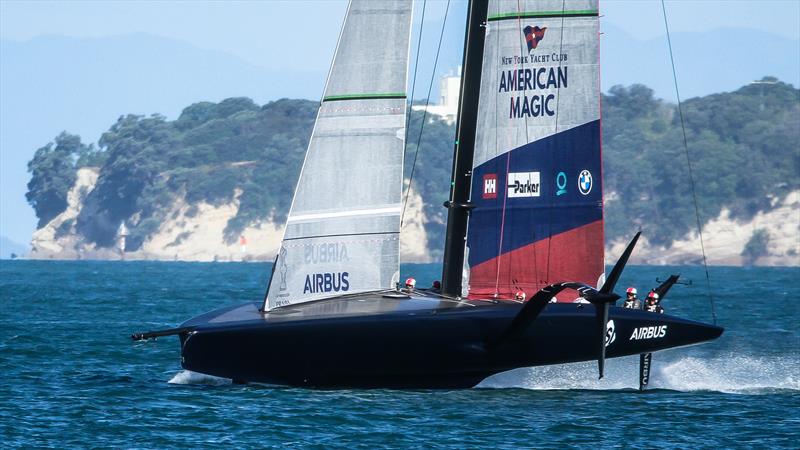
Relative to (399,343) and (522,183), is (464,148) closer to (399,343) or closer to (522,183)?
(522,183)

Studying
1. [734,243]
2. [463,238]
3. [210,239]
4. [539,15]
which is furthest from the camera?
[210,239]

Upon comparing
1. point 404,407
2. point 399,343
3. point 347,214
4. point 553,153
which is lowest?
point 404,407

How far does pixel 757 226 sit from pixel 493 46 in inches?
4520

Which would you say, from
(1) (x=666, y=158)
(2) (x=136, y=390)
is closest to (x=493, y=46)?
(2) (x=136, y=390)

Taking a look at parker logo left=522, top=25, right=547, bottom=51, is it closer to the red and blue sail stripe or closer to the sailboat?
the sailboat

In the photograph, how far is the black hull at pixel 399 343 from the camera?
1966cm

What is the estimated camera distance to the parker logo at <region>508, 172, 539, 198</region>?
70.7 ft

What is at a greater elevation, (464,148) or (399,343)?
(464,148)

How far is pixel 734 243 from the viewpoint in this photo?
133m

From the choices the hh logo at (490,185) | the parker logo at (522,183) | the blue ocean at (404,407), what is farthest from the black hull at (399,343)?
the parker logo at (522,183)

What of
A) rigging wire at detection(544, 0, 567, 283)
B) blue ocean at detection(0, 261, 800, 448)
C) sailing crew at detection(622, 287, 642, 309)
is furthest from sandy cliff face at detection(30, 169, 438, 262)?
rigging wire at detection(544, 0, 567, 283)

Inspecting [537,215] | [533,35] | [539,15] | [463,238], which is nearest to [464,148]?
[463,238]

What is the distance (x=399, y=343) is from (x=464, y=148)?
3.36m

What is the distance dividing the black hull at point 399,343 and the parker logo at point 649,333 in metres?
0.01
